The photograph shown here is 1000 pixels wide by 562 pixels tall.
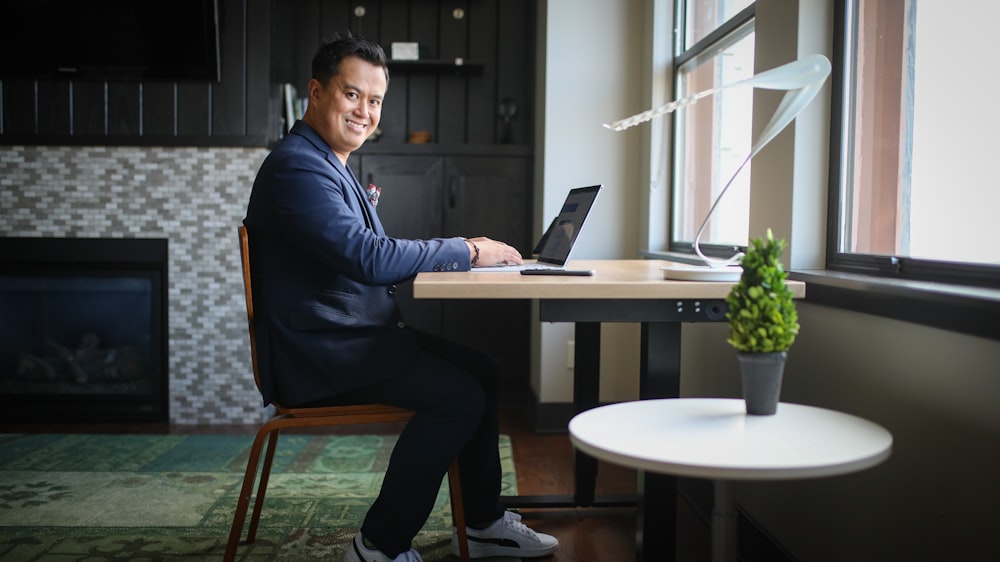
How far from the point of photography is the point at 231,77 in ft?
12.1

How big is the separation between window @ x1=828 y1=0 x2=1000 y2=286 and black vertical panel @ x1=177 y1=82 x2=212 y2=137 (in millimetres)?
2670

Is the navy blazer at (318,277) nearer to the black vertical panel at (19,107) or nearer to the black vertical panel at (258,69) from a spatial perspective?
the black vertical panel at (258,69)

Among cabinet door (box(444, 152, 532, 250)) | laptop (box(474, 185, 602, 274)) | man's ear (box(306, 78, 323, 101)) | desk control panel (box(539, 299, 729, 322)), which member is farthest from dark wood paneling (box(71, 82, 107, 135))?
desk control panel (box(539, 299, 729, 322))

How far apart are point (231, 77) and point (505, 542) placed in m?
2.44

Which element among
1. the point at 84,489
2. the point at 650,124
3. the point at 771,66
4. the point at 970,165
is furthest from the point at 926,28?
the point at 84,489

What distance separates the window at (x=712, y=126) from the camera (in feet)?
8.54

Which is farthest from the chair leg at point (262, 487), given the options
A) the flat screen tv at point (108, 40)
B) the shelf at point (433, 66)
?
the shelf at point (433, 66)

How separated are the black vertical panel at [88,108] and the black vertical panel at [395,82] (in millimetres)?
1265

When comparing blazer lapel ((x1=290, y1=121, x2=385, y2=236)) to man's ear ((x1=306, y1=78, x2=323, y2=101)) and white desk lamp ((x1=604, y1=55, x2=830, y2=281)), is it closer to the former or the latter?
man's ear ((x1=306, y1=78, x2=323, y2=101))

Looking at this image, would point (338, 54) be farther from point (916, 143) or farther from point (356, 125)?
point (916, 143)

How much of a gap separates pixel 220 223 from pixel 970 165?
9.88ft

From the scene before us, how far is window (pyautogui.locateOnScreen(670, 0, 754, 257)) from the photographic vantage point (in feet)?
8.54

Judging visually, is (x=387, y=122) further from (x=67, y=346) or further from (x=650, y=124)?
(x=67, y=346)

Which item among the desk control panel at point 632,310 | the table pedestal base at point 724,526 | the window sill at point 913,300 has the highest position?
the window sill at point 913,300
